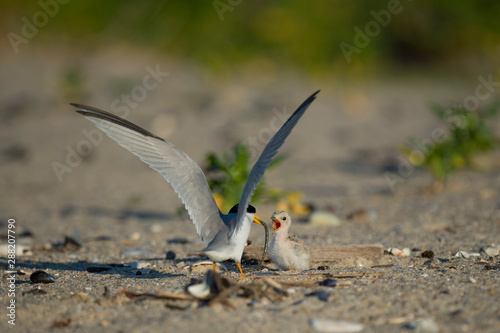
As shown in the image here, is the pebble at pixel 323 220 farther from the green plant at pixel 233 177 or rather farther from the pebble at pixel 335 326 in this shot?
the pebble at pixel 335 326

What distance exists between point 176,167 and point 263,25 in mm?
13012

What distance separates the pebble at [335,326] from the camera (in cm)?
265

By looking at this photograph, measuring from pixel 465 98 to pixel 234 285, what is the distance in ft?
36.4

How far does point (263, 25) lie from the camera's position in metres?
16.0

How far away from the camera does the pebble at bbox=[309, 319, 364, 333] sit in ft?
8.69

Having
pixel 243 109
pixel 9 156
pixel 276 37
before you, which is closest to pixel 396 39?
pixel 276 37

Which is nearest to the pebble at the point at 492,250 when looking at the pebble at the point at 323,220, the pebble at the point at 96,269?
the pebble at the point at 323,220

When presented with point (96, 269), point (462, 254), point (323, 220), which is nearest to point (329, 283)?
point (462, 254)

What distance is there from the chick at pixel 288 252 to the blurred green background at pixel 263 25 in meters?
11.3

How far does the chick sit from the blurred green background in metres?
11.3

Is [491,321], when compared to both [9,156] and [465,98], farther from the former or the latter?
[465,98]

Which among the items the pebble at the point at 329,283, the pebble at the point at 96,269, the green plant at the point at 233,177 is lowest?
the pebble at the point at 329,283

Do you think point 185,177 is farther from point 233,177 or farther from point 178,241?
point 233,177

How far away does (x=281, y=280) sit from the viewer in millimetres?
3322
